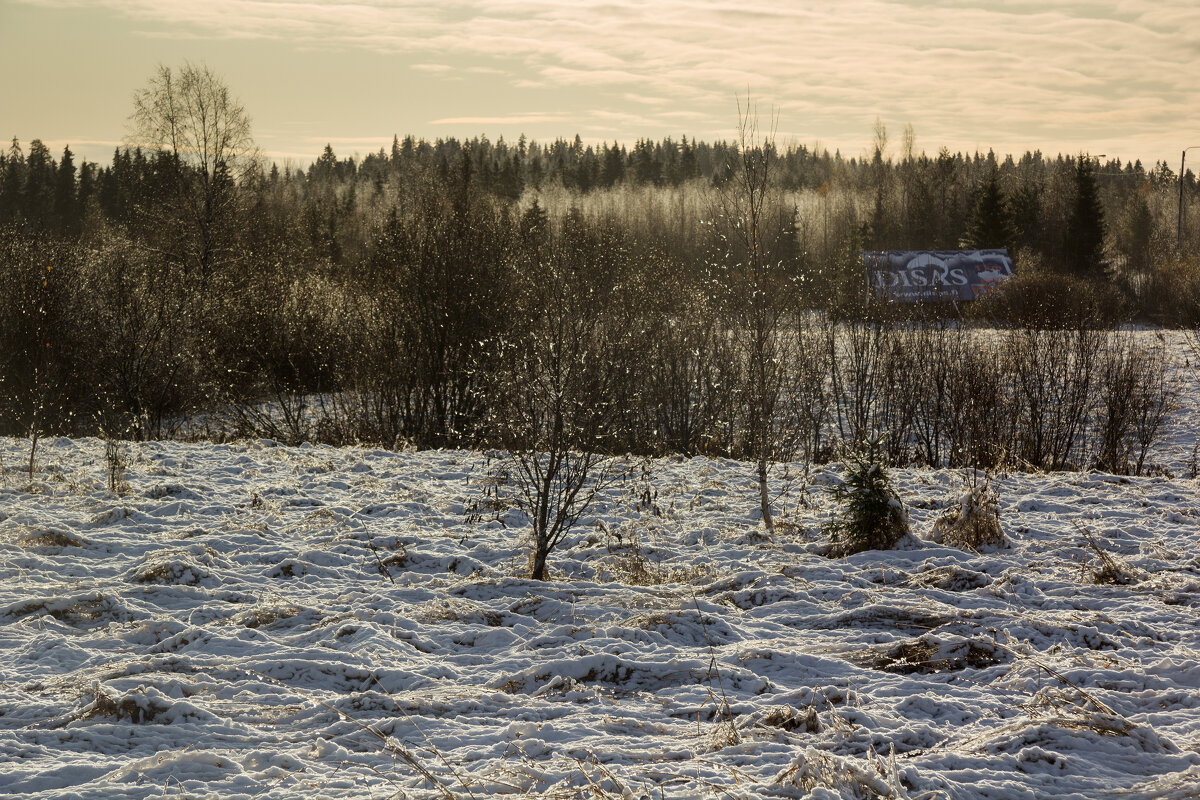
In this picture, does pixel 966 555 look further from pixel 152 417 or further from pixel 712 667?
pixel 152 417

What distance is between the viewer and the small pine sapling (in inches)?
255

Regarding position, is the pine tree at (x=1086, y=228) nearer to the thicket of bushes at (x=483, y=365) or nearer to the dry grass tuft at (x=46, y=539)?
the thicket of bushes at (x=483, y=365)

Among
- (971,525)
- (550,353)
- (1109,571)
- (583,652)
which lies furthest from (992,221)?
(583,652)

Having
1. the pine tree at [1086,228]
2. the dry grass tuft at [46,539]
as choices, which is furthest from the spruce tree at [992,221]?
the dry grass tuft at [46,539]

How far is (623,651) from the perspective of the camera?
14.5ft

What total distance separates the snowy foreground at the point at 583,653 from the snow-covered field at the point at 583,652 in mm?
17

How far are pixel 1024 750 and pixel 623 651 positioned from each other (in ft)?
6.06

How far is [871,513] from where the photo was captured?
6484mm

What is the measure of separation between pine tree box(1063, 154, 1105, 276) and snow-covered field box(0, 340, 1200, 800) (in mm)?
36928

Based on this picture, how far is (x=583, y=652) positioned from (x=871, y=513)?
2970 mm

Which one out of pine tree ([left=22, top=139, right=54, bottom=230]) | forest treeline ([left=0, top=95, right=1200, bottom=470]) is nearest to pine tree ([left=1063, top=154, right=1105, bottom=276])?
forest treeline ([left=0, top=95, right=1200, bottom=470])

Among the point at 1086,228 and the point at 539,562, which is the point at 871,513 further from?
the point at 1086,228

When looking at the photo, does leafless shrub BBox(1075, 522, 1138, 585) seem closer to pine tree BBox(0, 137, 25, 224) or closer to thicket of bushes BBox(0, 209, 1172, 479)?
thicket of bushes BBox(0, 209, 1172, 479)

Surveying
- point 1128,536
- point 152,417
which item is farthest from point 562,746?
point 152,417
